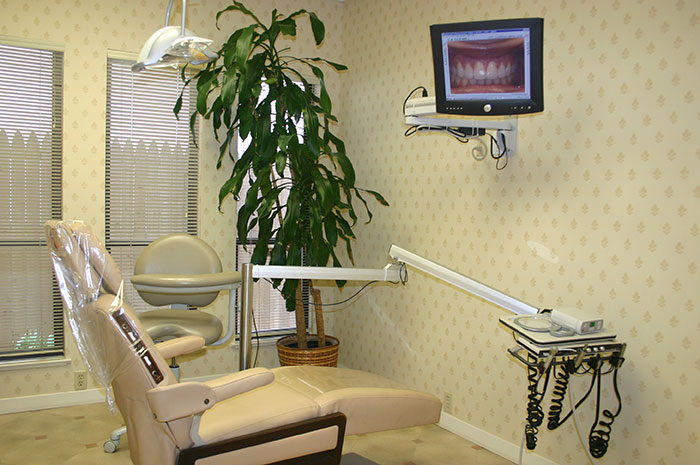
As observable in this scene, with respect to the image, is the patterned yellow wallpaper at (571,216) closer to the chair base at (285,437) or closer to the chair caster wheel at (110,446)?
the chair base at (285,437)

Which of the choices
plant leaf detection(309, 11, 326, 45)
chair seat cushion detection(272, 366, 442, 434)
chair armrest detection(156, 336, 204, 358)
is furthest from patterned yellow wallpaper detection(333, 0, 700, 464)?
chair armrest detection(156, 336, 204, 358)

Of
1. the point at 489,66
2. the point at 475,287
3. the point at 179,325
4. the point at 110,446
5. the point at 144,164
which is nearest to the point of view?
the point at 475,287

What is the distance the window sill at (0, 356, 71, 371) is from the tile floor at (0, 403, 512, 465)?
0.29 m

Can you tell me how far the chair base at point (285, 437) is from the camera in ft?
6.63

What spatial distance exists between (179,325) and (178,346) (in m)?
0.62

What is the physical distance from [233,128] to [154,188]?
2.44 feet

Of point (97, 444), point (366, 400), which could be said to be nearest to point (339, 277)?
point (366, 400)

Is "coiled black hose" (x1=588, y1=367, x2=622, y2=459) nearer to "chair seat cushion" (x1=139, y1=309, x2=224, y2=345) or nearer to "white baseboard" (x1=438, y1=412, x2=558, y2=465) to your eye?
"white baseboard" (x1=438, y1=412, x2=558, y2=465)

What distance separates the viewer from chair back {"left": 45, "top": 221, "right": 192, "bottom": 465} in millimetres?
1940

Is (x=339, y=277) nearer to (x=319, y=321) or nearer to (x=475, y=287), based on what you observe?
(x=475, y=287)

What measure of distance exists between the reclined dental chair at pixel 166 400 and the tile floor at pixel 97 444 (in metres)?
1.01

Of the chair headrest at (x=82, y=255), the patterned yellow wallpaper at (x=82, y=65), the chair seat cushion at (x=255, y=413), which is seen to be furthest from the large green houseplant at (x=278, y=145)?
the chair headrest at (x=82, y=255)

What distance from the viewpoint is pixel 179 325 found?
3242mm

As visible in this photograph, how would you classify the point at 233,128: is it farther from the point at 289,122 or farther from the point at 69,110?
the point at 69,110
